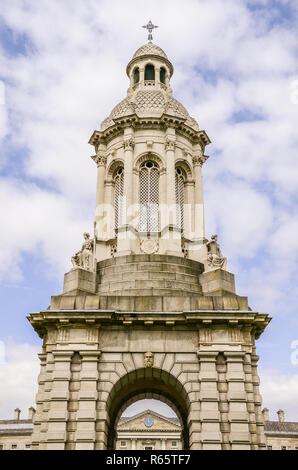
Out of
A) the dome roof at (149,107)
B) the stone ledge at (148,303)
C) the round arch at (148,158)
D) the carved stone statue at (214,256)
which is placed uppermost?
the dome roof at (149,107)

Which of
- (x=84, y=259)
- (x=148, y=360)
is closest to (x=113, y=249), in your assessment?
(x=84, y=259)

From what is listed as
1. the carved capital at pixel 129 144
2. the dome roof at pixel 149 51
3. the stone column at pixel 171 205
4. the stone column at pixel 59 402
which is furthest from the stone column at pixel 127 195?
the dome roof at pixel 149 51

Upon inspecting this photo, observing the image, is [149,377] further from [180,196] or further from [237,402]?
[180,196]

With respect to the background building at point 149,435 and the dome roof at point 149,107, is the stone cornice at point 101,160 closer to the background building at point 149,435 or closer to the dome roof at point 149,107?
the dome roof at point 149,107

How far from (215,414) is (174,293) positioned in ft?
18.1

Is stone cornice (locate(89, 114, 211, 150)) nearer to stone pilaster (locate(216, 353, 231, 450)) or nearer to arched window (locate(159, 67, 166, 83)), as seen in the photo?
arched window (locate(159, 67, 166, 83))

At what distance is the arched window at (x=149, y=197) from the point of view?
26.1m

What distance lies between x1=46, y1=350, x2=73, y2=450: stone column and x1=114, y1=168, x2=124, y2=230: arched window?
373 inches

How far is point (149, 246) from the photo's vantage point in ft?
81.0

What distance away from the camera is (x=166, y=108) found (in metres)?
28.0

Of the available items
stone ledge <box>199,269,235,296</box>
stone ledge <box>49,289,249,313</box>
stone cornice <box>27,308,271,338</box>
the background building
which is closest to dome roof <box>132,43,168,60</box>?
stone ledge <box>199,269,235,296</box>

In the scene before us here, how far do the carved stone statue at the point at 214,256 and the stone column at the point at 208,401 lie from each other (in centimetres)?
351
